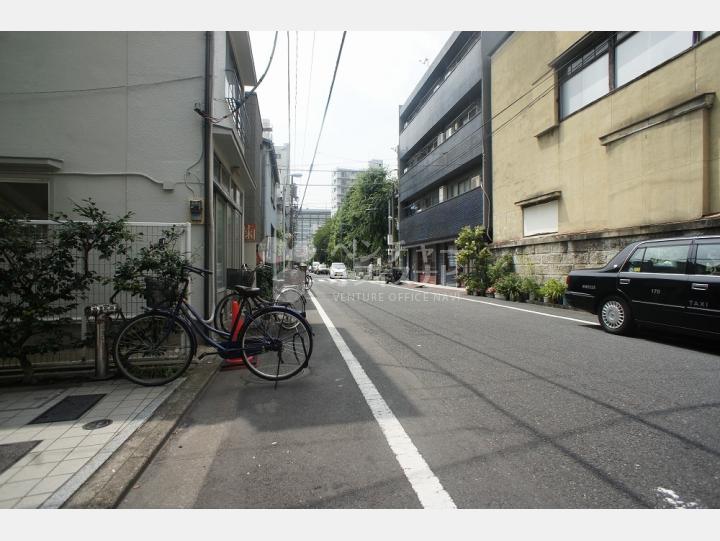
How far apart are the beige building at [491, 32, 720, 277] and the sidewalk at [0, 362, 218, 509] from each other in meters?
11.2

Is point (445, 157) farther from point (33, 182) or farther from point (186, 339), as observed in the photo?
point (186, 339)

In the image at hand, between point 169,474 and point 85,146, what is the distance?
17.6 ft

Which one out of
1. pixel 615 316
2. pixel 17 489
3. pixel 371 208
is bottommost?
pixel 17 489

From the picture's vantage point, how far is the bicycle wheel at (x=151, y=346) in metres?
4.38

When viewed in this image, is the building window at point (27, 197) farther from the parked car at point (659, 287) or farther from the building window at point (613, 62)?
the building window at point (613, 62)

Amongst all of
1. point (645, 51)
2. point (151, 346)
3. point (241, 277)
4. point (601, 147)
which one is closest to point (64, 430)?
point (151, 346)

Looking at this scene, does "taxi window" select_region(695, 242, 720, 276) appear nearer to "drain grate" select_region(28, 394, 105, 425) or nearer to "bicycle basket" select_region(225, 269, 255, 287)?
"bicycle basket" select_region(225, 269, 255, 287)

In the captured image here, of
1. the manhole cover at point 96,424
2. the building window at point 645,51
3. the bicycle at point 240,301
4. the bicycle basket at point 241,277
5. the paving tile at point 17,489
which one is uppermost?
the building window at point 645,51

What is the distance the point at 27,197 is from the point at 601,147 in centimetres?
1386

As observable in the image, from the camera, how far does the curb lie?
2312 millimetres

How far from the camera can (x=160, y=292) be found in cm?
459

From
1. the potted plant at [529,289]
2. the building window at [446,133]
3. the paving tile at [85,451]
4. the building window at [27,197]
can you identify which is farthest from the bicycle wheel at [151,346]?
the building window at [446,133]

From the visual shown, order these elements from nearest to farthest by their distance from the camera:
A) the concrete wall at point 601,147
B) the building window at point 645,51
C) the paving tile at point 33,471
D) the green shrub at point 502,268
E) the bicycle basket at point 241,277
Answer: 1. the paving tile at point 33,471
2. the bicycle basket at point 241,277
3. the concrete wall at point 601,147
4. the building window at point 645,51
5. the green shrub at point 502,268

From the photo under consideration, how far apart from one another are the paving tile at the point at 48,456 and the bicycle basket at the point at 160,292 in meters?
1.87
